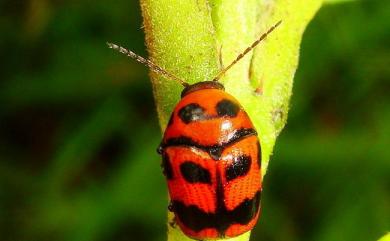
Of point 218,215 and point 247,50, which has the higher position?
point 247,50

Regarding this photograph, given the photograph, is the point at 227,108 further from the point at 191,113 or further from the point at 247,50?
the point at 247,50

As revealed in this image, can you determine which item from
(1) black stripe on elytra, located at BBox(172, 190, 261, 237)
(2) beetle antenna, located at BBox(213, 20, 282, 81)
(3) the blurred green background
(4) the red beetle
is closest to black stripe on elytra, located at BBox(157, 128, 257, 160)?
(4) the red beetle

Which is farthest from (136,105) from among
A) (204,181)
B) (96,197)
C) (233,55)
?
(233,55)

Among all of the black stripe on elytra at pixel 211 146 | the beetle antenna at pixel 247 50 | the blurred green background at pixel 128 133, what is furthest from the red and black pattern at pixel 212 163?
the blurred green background at pixel 128 133

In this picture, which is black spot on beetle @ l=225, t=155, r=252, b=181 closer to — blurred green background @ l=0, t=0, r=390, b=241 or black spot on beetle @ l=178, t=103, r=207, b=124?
black spot on beetle @ l=178, t=103, r=207, b=124

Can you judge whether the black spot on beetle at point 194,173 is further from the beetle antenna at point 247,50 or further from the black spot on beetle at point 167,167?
the beetle antenna at point 247,50

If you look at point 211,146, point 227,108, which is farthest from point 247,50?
point 211,146
